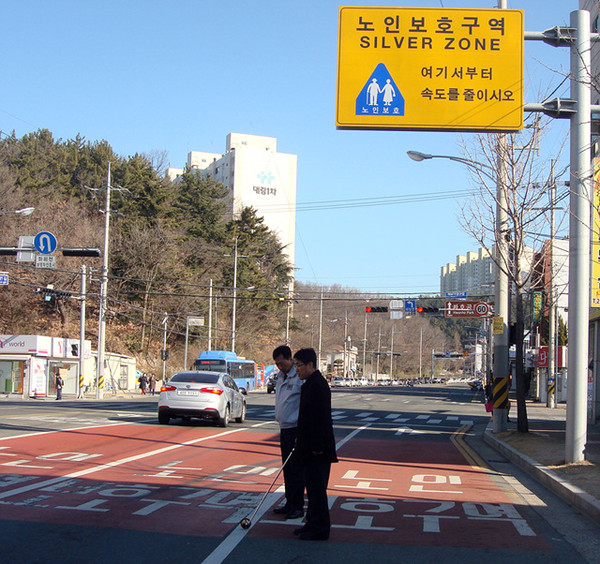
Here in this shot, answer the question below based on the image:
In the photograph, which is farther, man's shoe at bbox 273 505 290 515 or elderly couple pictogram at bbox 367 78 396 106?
elderly couple pictogram at bbox 367 78 396 106

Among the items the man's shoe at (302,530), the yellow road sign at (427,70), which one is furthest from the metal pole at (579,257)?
the man's shoe at (302,530)

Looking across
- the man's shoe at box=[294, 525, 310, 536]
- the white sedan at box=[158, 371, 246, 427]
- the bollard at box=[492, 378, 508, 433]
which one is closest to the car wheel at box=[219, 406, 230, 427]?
the white sedan at box=[158, 371, 246, 427]

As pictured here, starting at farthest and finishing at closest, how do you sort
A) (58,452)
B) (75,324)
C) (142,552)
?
(75,324) < (58,452) < (142,552)

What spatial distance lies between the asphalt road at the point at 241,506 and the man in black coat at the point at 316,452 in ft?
0.61

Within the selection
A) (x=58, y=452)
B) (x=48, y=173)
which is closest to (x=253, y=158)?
(x=48, y=173)

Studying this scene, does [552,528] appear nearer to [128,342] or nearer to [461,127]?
[461,127]

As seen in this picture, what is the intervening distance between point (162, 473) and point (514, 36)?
869 cm

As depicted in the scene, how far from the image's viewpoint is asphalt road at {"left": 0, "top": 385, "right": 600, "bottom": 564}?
22.0 feet

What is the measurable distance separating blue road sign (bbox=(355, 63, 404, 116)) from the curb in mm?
5967

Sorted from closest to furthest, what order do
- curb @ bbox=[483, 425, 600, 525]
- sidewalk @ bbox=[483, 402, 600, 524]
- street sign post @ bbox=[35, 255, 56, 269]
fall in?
curb @ bbox=[483, 425, 600, 525]
sidewalk @ bbox=[483, 402, 600, 524]
street sign post @ bbox=[35, 255, 56, 269]

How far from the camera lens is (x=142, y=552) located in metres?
6.47

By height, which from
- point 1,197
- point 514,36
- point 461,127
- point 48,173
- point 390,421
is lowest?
point 390,421

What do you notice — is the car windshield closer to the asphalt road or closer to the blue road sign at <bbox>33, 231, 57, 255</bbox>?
the asphalt road

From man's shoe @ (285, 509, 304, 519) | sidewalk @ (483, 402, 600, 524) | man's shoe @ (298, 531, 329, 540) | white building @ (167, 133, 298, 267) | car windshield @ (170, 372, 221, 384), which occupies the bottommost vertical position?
sidewalk @ (483, 402, 600, 524)
